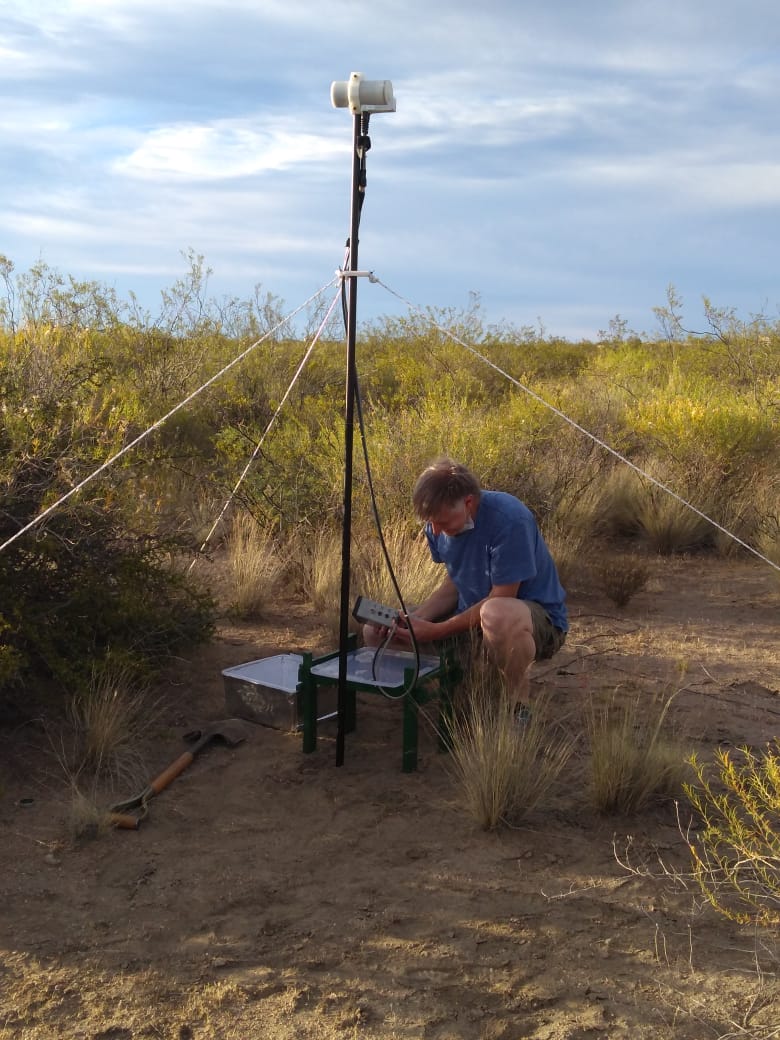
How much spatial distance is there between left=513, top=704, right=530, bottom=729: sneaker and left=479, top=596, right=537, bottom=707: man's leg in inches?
2.0

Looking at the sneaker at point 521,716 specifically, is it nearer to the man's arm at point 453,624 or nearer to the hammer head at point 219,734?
the man's arm at point 453,624

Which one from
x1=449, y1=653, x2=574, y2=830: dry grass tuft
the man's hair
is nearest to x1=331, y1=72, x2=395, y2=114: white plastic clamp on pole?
the man's hair

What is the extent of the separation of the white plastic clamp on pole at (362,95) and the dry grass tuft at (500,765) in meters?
2.03

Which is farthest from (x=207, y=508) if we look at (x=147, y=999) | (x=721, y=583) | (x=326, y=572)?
(x=147, y=999)

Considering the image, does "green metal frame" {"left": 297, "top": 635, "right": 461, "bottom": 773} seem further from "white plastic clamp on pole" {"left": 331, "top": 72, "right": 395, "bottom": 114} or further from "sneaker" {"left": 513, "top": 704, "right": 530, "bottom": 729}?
"white plastic clamp on pole" {"left": 331, "top": 72, "right": 395, "bottom": 114}

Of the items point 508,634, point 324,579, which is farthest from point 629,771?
point 324,579

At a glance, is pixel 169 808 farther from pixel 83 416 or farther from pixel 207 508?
pixel 207 508

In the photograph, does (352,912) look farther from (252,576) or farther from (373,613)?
(252,576)

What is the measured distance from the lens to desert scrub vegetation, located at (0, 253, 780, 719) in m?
4.21

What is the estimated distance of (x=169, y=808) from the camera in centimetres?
359

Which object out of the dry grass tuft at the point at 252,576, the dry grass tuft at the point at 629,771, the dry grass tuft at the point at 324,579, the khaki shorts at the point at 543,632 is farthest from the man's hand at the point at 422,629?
the dry grass tuft at the point at 252,576

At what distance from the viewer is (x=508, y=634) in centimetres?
379

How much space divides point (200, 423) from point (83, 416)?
5177 millimetres

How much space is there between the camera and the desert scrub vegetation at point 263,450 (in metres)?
4.21
